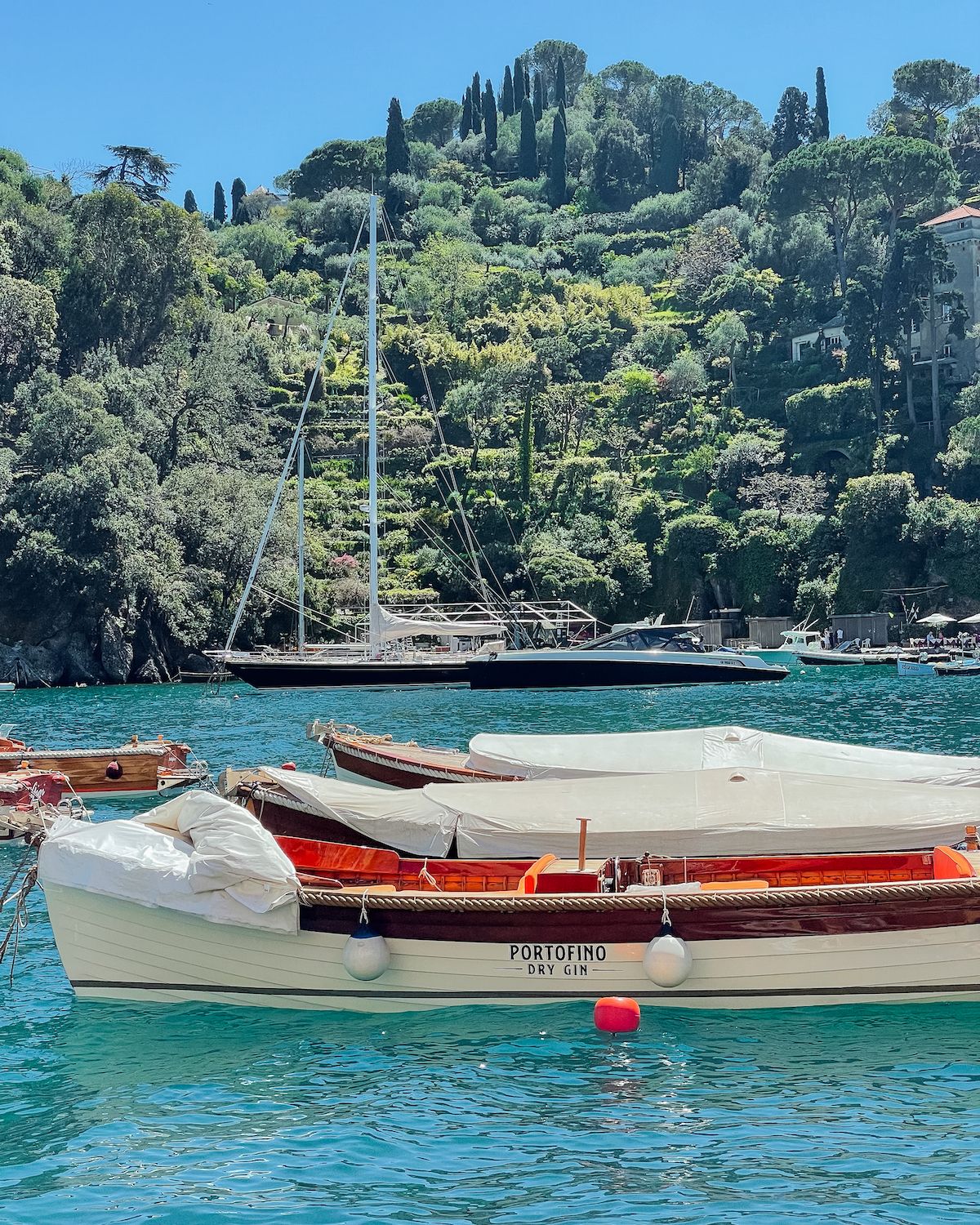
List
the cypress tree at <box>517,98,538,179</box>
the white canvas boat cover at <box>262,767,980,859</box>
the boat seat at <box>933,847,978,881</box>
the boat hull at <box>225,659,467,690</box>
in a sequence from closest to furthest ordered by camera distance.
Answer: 1. the boat seat at <box>933,847,978,881</box>
2. the white canvas boat cover at <box>262,767,980,859</box>
3. the boat hull at <box>225,659,467,690</box>
4. the cypress tree at <box>517,98,538,179</box>

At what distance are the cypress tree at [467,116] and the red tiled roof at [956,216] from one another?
93.3 metres

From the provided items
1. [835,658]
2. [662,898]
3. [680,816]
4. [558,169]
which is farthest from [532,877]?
[558,169]

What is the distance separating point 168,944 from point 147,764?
14273 mm

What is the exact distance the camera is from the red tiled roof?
332 feet

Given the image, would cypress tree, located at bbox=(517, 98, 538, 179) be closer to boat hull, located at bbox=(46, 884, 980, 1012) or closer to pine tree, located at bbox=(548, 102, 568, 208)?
pine tree, located at bbox=(548, 102, 568, 208)

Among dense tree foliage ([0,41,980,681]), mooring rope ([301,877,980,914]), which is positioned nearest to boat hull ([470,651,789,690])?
dense tree foliage ([0,41,980,681])

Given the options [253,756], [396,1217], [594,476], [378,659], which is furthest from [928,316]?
[396,1217]

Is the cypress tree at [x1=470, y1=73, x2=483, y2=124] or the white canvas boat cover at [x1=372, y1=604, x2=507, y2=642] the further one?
the cypress tree at [x1=470, y1=73, x2=483, y2=124]

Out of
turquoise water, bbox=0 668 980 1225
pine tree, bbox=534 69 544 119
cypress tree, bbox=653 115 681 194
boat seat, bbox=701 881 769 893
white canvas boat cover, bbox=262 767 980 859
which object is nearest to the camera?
turquoise water, bbox=0 668 980 1225

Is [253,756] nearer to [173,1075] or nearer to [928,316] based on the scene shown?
[173,1075]

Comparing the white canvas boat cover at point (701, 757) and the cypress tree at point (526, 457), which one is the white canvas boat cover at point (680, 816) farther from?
the cypress tree at point (526, 457)

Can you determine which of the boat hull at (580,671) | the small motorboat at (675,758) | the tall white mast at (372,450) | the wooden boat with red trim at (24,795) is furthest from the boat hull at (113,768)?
the boat hull at (580,671)

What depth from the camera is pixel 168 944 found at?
43.8 ft

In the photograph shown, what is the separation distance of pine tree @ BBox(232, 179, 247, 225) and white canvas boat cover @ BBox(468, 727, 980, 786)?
484 ft
